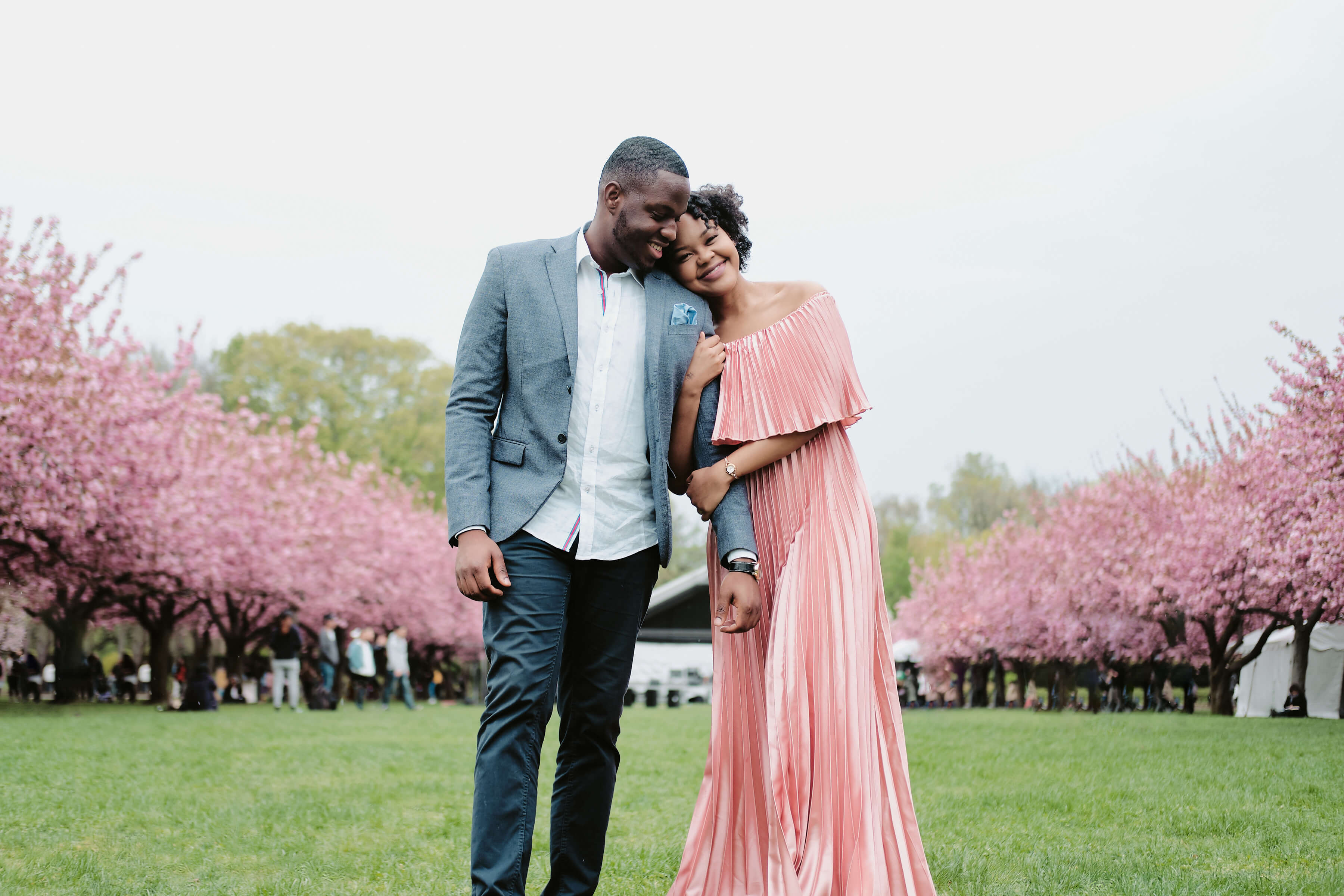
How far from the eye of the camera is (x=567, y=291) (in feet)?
10.6

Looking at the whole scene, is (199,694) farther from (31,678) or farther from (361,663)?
→ (31,678)

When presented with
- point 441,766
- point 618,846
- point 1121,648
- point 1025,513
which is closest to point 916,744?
point 441,766

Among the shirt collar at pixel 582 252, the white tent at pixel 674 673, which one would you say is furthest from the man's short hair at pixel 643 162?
the white tent at pixel 674 673

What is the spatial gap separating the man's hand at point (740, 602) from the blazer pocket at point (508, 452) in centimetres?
68

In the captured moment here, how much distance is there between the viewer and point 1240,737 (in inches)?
500

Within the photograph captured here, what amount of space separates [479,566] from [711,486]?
2.50ft

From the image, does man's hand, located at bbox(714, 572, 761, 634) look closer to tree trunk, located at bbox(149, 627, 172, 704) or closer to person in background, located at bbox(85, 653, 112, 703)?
tree trunk, located at bbox(149, 627, 172, 704)

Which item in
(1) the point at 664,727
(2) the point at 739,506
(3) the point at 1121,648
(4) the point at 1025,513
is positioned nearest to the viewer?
(2) the point at 739,506

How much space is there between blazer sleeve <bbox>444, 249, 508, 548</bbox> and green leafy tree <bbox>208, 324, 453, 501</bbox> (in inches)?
1785

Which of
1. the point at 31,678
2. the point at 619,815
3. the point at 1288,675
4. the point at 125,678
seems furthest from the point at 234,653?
the point at 619,815

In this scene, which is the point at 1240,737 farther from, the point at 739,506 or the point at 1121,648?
the point at 1121,648

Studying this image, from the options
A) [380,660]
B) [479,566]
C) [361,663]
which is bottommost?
[380,660]

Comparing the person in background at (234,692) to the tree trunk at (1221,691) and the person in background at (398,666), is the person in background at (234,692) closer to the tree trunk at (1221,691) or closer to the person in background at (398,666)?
the person in background at (398,666)

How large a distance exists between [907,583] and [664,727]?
54.6 m
